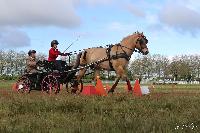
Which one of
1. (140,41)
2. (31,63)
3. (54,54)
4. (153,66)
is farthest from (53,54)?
(153,66)

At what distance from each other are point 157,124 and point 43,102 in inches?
186

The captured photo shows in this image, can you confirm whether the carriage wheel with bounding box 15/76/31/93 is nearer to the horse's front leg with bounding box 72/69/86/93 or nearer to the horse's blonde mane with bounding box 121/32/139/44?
the horse's front leg with bounding box 72/69/86/93

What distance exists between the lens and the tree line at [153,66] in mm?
109688

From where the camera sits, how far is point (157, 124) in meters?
7.57

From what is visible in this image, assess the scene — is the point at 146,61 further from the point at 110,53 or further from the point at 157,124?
the point at 157,124

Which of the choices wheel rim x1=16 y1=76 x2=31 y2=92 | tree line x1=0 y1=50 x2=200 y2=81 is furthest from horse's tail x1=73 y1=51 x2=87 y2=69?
tree line x1=0 y1=50 x2=200 y2=81

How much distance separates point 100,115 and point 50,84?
887 centimetres

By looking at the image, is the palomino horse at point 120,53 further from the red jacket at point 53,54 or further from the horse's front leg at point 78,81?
the red jacket at point 53,54

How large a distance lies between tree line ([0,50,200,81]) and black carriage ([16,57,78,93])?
85.4 meters

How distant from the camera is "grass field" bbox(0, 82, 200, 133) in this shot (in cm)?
722

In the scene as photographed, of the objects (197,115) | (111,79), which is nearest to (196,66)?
(111,79)

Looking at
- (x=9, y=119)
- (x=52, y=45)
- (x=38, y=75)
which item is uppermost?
(x=52, y=45)

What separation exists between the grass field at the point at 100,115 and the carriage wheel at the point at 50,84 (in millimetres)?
5467

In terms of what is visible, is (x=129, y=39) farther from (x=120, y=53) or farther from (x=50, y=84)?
(x=50, y=84)
